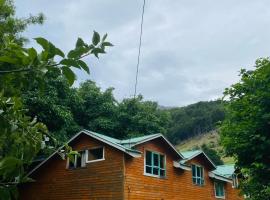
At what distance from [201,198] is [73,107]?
41.8 feet

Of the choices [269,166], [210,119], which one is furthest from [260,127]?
[210,119]

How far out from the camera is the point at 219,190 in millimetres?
27656

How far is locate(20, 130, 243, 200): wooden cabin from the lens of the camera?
19.1 metres

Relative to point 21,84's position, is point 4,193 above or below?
below

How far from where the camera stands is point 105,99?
34.2m

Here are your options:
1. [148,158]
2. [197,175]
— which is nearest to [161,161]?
[148,158]

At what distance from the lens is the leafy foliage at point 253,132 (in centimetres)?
1170

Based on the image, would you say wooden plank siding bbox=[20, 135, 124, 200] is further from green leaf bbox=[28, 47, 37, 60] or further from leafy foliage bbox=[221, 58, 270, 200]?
green leaf bbox=[28, 47, 37, 60]

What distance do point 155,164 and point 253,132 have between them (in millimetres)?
10289

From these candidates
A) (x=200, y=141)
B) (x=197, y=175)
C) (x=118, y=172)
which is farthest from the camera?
(x=200, y=141)

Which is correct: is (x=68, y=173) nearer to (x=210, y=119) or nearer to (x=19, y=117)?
(x=19, y=117)

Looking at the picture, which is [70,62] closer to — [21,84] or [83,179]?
[21,84]

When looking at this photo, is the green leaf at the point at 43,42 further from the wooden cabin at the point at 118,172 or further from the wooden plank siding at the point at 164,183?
the wooden plank siding at the point at 164,183

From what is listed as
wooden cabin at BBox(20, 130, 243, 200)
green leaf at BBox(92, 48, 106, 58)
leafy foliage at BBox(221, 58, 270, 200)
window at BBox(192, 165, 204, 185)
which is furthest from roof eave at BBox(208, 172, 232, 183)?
green leaf at BBox(92, 48, 106, 58)
